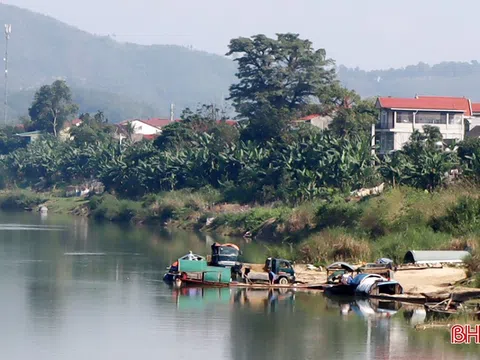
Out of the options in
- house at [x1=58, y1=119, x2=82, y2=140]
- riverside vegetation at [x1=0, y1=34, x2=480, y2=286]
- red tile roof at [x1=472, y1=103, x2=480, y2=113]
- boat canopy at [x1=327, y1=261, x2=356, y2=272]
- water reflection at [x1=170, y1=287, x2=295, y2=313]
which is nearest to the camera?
water reflection at [x1=170, y1=287, x2=295, y2=313]

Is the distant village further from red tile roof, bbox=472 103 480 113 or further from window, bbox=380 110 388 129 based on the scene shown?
red tile roof, bbox=472 103 480 113

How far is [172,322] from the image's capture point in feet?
113

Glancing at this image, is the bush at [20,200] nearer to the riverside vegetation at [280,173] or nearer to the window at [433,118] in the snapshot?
the riverside vegetation at [280,173]

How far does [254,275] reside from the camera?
139ft

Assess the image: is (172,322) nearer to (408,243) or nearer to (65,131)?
(408,243)

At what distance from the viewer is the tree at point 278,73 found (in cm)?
9550

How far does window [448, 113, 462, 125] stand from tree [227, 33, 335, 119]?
14.5 m

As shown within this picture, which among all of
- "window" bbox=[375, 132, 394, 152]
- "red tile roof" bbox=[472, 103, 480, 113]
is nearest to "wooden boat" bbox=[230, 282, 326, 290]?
"window" bbox=[375, 132, 394, 152]

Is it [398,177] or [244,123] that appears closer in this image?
[398,177]

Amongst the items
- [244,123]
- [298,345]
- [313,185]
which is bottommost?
[298,345]

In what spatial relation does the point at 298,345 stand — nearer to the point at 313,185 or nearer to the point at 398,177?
the point at 398,177

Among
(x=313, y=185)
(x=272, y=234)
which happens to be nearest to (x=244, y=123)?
(x=313, y=185)

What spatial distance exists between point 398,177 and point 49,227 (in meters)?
24.7

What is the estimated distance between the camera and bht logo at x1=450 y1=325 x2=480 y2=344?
30.7 metres
